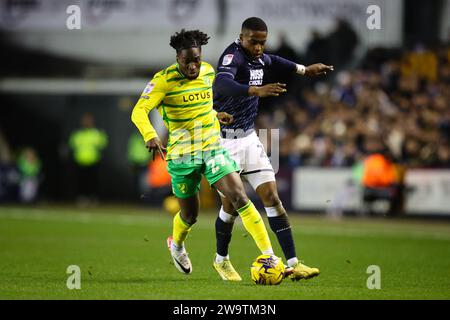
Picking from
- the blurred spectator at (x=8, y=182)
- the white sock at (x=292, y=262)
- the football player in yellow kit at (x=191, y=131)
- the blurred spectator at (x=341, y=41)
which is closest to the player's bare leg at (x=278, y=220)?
the white sock at (x=292, y=262)

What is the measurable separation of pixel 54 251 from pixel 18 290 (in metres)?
4.49

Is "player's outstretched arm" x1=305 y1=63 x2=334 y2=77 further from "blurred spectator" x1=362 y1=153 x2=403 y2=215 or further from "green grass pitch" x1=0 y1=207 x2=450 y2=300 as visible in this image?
"blurred spectator" x1=362 y1=153 x2=403 y2=215

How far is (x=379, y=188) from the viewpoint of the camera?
68.3ft

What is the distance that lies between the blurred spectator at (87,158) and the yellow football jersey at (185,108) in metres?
15.4

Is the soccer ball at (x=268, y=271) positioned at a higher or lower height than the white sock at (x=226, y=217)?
lower

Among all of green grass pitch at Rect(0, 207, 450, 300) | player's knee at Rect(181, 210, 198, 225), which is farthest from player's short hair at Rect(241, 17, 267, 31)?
green grass pitch at Rect(0, 207, 450, 300)

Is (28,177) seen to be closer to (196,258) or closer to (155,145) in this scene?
(196,258)

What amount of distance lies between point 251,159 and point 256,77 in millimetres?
834

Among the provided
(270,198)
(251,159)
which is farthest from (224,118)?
(270,198)

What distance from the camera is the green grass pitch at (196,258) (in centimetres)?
862

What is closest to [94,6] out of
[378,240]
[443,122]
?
[443,122]

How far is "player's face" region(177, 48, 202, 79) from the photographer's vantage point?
30.6 ft

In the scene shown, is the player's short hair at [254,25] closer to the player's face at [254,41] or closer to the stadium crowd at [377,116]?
the player's face at [254,41]

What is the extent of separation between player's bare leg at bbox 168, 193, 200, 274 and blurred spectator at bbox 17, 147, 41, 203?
1705 centimetres
